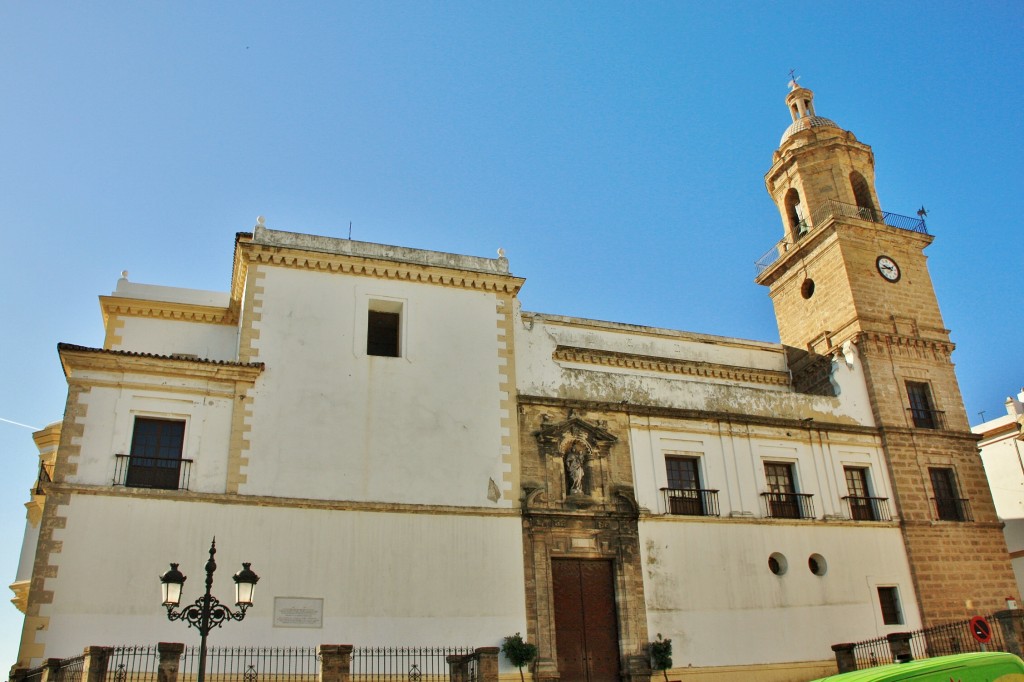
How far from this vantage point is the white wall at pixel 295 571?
15.6 metres

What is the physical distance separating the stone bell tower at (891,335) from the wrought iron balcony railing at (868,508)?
16.7 inches

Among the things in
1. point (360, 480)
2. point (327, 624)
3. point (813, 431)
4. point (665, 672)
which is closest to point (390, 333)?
point (360, 480)

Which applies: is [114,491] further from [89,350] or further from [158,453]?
[89,350]

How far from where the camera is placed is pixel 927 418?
25.0 metres

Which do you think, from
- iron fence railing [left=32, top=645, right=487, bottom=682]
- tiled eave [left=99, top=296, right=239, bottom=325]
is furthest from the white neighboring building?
tiled eave [left=99, top=296, right=239, bottom=325]

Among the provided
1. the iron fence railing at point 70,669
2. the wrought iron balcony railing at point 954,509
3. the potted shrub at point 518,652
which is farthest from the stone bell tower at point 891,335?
the iron fence railing at point 70,669

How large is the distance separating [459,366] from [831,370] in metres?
11.4

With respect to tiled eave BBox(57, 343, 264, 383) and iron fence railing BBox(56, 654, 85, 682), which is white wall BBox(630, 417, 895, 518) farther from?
iron fence railing BBox(56, 654, 85, 682)

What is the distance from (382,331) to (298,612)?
6.98m

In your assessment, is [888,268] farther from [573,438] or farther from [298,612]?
[298,612]

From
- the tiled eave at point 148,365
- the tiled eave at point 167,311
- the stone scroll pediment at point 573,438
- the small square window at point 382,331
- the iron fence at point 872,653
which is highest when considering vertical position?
the tiled eave at point 167,311

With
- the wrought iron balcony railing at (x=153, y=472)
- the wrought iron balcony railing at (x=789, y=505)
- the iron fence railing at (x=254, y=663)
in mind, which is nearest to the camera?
the iron fence railing at (x=254, y=663)

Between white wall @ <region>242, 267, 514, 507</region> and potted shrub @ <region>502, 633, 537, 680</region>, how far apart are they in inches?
118

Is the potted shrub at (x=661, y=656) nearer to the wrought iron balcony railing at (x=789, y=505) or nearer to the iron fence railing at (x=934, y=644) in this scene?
the iron fence railing at (x=934, y=644)
